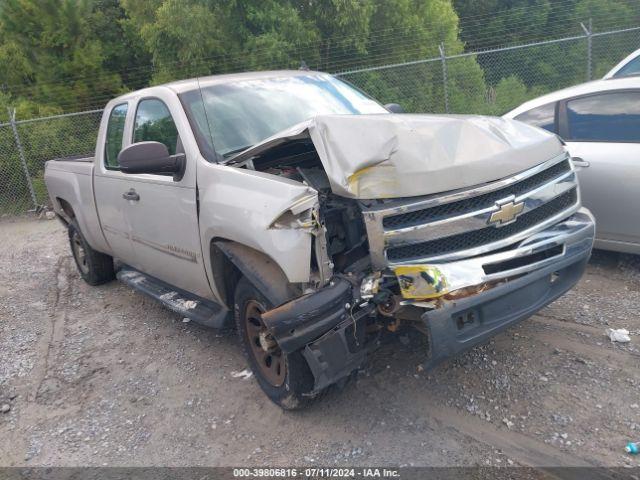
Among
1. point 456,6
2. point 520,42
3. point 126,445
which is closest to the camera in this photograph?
point 126,445

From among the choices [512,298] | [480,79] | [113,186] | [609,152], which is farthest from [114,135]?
[480,79]

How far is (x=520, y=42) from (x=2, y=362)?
58.7 feet

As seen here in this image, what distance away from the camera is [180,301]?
4605 mm

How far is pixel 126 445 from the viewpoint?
142 inches

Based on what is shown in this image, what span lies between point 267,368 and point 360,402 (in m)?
0.61

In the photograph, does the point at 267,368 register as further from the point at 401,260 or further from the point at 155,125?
the point at 155,125

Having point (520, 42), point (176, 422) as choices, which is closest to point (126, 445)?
point (176, 422)

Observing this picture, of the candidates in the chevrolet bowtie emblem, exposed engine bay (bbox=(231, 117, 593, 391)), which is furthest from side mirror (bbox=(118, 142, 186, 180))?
the chevrolet bowtie emblem

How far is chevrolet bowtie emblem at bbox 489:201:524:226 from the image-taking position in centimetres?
313

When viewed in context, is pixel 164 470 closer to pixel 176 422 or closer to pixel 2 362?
pixel 176 422

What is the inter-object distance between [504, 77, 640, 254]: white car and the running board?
→ 3130mm

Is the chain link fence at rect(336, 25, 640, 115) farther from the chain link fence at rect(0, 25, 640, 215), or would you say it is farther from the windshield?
the windshield

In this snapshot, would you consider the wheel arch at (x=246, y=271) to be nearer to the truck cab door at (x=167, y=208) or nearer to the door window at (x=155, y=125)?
the truck cab door at (x=167, y=208)

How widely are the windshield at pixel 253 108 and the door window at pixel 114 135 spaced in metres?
1.13
